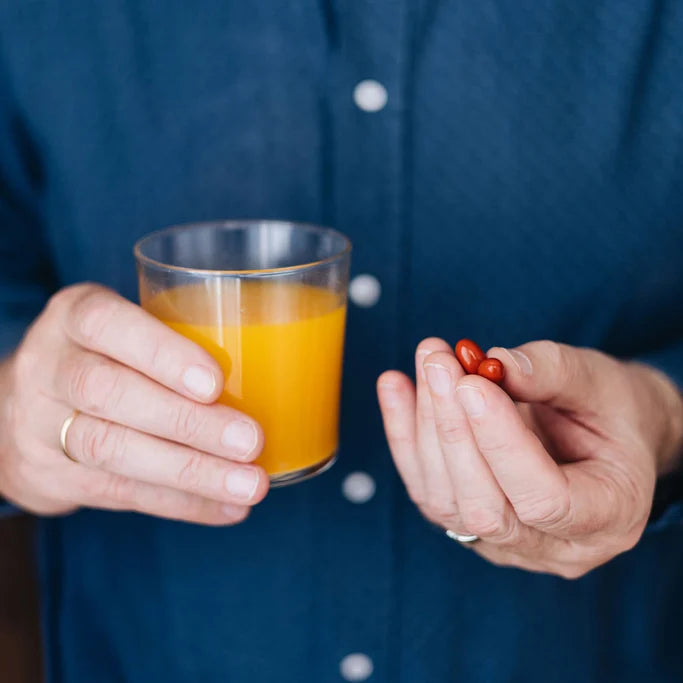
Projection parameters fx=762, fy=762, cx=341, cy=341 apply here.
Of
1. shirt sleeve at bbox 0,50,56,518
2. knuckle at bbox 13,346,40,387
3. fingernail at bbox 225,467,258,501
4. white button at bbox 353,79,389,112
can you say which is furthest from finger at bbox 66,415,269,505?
white button at bbox 353,79,389,112

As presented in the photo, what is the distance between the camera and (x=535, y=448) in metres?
0.65

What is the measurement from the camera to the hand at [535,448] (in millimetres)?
644

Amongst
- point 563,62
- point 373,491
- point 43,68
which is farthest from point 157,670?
point 563,62

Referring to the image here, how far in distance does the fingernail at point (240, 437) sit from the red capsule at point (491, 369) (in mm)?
218

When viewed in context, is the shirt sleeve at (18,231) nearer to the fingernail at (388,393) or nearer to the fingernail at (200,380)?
the fingernail at (200,380)

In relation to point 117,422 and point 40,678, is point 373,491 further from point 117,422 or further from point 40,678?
point 40,678

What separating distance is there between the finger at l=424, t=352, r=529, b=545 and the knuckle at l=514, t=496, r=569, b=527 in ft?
0.07

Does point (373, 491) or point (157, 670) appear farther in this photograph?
point (157, 670)

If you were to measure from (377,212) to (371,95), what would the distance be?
14 centimetres

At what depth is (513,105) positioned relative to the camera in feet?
3.02

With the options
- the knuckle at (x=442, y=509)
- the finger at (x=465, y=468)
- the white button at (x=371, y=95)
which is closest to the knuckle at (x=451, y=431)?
the finger at (x=465, y=468)

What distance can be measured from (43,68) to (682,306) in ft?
2.91

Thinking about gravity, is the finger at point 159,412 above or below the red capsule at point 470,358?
below

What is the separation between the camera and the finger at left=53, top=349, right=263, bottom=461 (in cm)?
70
